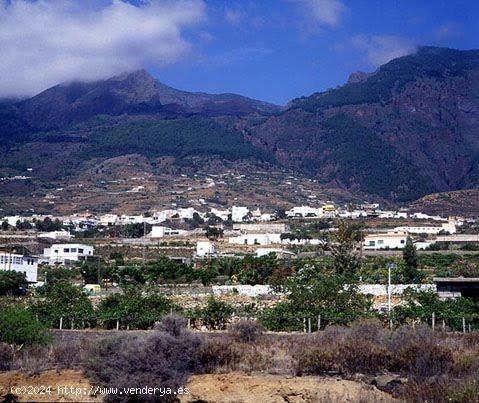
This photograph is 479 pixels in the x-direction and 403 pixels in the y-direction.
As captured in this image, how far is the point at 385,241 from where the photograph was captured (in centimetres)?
6756

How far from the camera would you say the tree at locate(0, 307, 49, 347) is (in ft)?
47.4

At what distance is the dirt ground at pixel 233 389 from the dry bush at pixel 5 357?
30.3 inches

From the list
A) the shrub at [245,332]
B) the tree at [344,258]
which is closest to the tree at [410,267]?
the tree at [344,258]

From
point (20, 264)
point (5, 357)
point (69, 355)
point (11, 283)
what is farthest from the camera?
point (20, 264)

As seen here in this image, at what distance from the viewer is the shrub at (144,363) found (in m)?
10.9

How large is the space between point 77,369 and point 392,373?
5.18 meters

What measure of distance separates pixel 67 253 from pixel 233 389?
52.4 meters

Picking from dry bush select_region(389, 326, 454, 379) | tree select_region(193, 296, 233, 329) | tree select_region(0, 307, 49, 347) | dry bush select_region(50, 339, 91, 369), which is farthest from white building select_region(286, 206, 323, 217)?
dry bush select_region(389, 326, 454, 379)

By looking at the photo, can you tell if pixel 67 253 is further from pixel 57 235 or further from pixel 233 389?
pixel 233 389

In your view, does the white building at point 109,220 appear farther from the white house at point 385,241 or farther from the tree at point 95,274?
the tree at point 95,274

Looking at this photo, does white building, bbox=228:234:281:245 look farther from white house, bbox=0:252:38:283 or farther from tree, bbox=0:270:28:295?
tree, bbox=0:270:28:295

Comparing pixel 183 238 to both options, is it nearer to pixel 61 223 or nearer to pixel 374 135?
pixel 61 223

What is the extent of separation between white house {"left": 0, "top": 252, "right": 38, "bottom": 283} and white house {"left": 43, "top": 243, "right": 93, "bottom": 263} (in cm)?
1040

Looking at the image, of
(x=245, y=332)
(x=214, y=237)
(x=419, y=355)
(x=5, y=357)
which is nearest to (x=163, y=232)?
(x=214, y=237)
